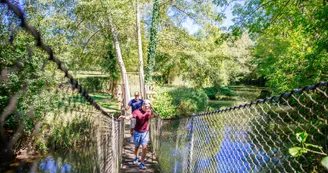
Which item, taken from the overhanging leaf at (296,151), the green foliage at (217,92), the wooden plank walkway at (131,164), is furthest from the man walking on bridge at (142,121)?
the green foliage at (217,92)

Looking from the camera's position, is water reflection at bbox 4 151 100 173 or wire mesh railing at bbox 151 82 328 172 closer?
water reflection at bbox 4 151 100 173

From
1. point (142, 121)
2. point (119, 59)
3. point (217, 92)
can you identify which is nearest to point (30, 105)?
point (142, 121)

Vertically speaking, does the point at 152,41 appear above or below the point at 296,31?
above

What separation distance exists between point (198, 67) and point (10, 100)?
575 inches

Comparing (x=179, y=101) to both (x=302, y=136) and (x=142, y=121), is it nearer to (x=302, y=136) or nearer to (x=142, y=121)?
(x=142, y=121)

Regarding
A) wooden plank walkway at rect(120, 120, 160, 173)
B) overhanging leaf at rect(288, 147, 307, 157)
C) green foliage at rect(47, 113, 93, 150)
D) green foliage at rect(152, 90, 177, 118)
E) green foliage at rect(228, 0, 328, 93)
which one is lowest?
wooden plank walkway at rect(120, 120, 160, 173)

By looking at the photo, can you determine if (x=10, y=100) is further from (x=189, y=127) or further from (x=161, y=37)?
(x=161, y=37)

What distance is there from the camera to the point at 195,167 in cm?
246

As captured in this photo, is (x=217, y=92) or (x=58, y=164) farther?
(x=217, y=92)

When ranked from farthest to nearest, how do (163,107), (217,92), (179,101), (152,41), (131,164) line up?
(217,92) < (179,101) < (152,41) < (163,107) < (131,164)

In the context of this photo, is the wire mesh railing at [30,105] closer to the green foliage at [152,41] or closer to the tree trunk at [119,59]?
the tree trunk at [119,59]

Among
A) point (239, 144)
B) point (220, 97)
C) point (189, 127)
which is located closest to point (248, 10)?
point (189, 127)

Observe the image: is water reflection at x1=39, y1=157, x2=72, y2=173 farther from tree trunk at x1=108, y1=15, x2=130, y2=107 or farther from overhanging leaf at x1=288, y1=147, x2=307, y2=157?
tree trunk at x1=108, y1=15, x2=130, y2=107

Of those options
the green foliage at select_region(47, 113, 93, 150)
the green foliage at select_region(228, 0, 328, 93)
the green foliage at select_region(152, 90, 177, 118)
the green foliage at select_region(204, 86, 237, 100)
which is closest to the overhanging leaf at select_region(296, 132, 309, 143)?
the green foliage at select_region(47, 113, 93, 150)
